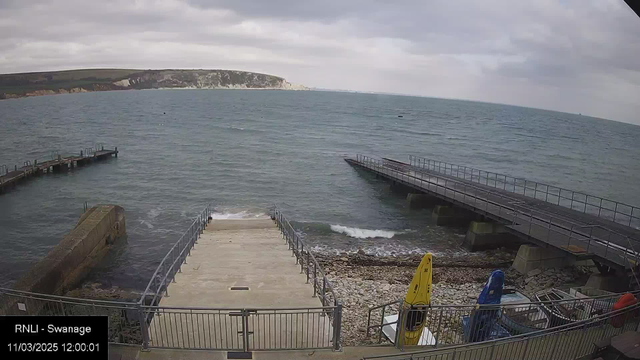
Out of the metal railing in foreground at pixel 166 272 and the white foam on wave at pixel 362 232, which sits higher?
the metal railing in foreground at pixel 166 272

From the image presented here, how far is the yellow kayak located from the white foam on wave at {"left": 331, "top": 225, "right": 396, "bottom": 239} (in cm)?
1754

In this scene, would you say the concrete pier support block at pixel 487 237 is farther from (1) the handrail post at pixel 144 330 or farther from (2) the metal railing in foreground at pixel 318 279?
(1) the handrail post at pixel 144 330

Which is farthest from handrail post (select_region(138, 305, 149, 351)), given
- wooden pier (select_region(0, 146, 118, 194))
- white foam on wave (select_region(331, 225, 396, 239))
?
wooden pier (select_region(0, 146, 118, 194))

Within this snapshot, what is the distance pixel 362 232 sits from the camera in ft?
90.9

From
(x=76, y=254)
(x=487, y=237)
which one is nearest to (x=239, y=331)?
(x=76, y=254)

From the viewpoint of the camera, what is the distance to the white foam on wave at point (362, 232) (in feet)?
88.5

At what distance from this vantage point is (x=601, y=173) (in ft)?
192

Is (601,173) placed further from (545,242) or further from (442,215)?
(545,242)

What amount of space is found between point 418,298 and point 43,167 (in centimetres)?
4501

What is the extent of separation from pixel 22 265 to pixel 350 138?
65.1 metres

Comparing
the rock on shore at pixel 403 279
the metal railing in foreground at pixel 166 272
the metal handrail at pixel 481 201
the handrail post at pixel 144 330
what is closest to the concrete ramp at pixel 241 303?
the metal railing in foreground at pixel 166 272

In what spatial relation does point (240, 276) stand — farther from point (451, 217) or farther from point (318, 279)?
point (451, 217)

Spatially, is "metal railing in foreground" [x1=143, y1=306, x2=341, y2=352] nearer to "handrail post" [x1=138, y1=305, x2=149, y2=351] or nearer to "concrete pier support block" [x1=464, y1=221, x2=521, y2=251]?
"handrail post" [x1=138, y1=305, x2=149, y2=351]
